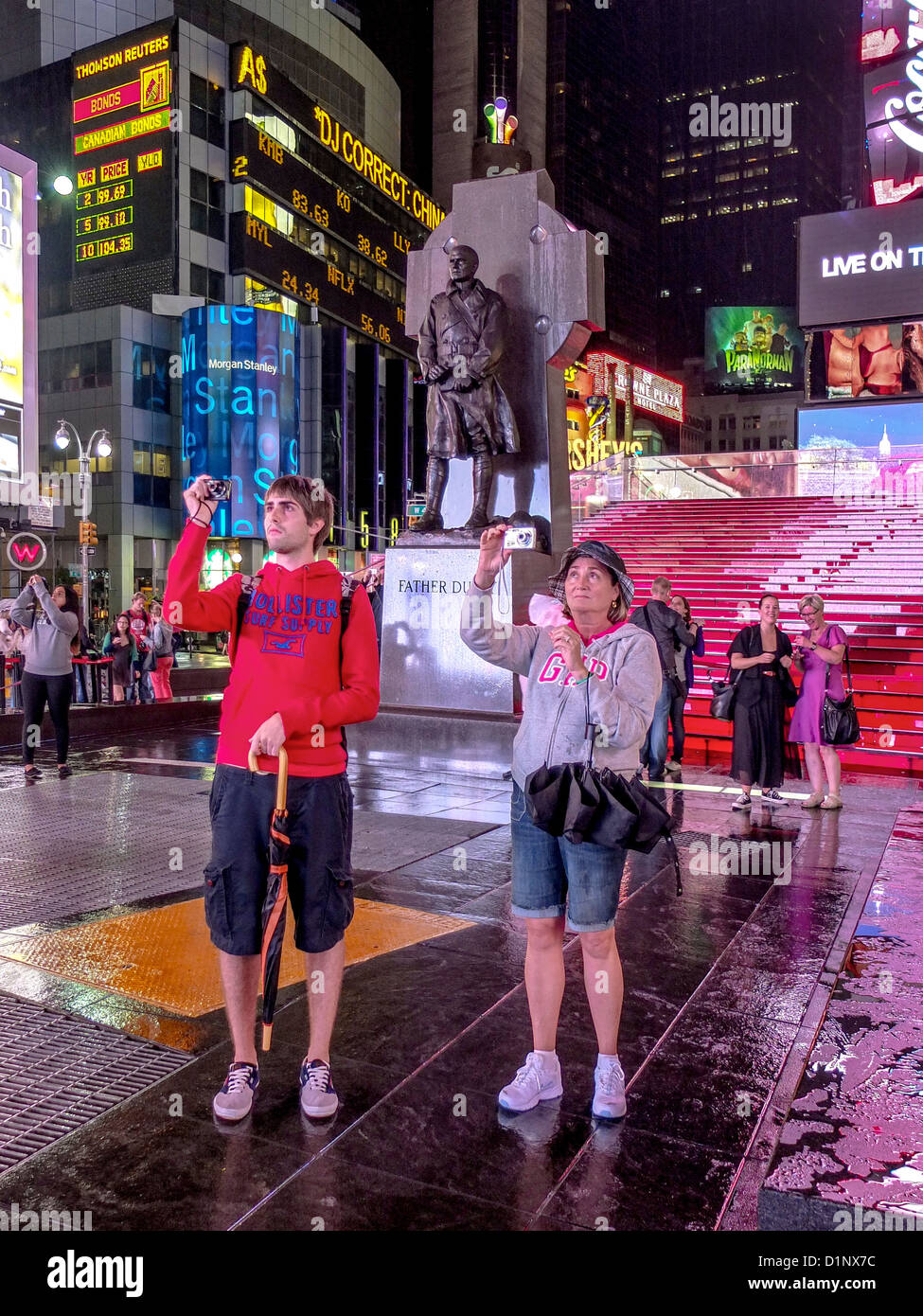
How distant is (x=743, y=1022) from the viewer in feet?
13.2

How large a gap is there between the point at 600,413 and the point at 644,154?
7331cm

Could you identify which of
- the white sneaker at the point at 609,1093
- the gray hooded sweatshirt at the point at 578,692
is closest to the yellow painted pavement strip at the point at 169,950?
the white sneaker at the point at 609,1093

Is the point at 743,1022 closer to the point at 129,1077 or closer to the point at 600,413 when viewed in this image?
the point at 129,1077

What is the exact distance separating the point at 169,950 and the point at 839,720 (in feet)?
18.6

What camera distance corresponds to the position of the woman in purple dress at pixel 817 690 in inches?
320

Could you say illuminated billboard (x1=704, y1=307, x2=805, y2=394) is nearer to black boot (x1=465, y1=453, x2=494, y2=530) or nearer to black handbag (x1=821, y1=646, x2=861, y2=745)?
black boot (x1=465, y1=453, x2=494, y2=530)

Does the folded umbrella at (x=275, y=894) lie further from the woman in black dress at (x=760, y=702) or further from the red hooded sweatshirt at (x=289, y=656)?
the woman in black dress at (x=760, y=702)

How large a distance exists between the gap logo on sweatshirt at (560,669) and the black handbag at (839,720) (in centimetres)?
547

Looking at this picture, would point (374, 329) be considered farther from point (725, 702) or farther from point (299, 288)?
point (725, 702)

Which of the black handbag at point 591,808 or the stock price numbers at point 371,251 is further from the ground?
the stock price numbers at point 371,251

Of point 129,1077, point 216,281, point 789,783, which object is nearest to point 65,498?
point 216,281

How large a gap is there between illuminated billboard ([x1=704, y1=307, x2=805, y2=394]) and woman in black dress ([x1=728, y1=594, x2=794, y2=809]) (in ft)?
207

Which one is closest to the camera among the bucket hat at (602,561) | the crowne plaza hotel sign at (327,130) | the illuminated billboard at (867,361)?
the bucket hat at (602,561)

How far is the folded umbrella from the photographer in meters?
3.15
